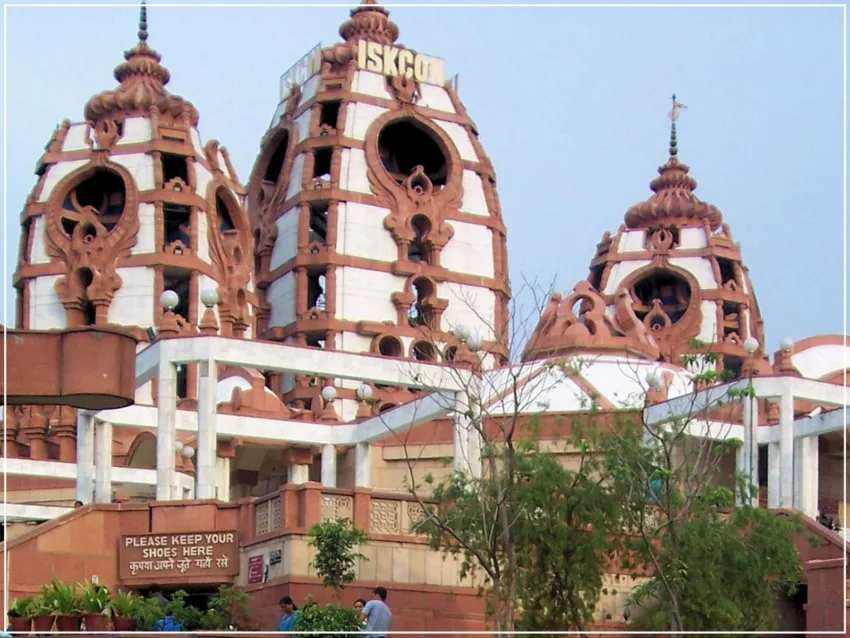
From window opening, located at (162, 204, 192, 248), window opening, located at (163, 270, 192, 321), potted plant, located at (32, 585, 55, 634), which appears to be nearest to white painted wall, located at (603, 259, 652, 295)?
window opening, located at (162, 204, 192, 248)

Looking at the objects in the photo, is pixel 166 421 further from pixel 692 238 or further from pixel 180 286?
pixel 692 238

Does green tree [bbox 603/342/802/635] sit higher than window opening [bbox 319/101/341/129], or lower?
lower

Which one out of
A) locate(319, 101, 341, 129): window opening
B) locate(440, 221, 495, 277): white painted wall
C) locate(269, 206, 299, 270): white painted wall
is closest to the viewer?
locate(269, 206, 299, 270): white painted wall

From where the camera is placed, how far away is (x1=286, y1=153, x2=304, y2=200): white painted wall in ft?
202

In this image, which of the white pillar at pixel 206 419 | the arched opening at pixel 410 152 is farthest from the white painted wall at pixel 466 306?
the white pillar at pixel 206 419

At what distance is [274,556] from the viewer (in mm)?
29891

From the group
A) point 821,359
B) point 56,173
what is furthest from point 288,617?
point 56,173

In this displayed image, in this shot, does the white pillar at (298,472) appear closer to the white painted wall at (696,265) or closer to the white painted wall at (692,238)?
the white painted wall at (696,265)

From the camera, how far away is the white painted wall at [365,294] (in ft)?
196

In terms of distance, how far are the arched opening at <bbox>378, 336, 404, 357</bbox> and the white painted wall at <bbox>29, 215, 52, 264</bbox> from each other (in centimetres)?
1011

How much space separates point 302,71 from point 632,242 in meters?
14.4

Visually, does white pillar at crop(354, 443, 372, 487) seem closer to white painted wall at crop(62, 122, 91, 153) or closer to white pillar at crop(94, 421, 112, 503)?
white pillar at crop(94, 421, 112, 503)

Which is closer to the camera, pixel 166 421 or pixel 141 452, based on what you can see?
pixel 166 421

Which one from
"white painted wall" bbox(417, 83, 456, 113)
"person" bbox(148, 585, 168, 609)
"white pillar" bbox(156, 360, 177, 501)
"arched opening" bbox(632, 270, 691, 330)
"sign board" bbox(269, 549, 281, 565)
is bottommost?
"person" bbox(148, 585, 168, 609)
